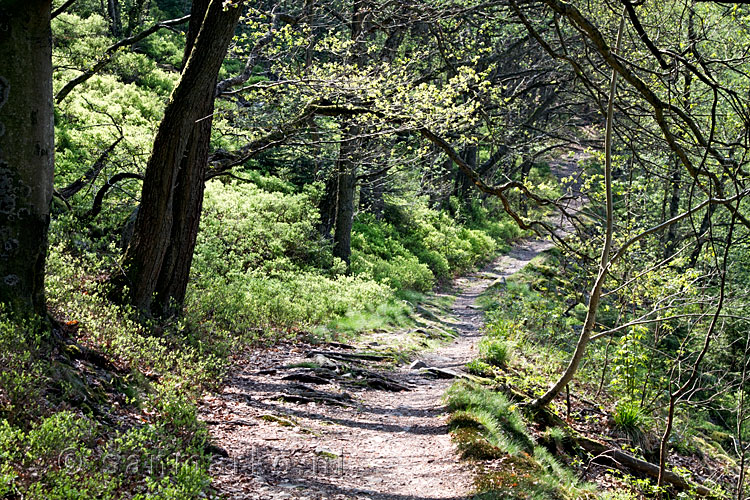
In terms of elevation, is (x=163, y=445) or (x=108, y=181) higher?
(x=108, y=181)

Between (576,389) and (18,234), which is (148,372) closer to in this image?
(18,234)

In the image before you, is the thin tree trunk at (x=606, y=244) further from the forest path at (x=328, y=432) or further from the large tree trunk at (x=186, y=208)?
the large tree trunk at (x=186, y=208)

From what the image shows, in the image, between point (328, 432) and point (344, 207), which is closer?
point (328, 432)

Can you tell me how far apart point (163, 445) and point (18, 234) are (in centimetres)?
224

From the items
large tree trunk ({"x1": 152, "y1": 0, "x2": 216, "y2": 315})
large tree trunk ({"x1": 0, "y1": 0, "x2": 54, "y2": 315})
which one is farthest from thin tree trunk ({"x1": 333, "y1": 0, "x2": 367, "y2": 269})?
large tree trunk ({"x1": 0, "y1": 0, "x2": 54, "y2": 315})

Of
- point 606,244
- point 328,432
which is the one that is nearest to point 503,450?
point 328,432

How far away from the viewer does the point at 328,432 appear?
19.9 ft

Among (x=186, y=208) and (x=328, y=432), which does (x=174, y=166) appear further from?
(x=328, y=432)

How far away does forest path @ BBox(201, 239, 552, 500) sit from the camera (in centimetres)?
475

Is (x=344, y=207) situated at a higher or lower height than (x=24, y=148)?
higher

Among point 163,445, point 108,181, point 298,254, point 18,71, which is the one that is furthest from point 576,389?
point 18,71

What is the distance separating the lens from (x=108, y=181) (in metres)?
9.41

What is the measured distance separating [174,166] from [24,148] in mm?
2299

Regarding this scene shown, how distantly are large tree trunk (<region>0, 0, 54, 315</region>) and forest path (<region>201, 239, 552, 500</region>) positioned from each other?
2.17m
